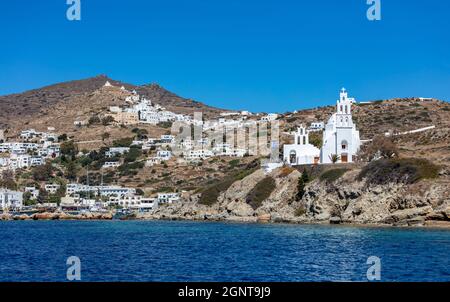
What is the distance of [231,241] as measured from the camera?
4475 centimetres

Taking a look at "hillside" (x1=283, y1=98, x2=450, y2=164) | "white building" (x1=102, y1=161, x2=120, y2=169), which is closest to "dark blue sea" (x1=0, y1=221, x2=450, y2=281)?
"hillside" (x1=283, y1=98, x2=450, y2=164)

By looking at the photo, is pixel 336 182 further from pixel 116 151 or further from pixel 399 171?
pixel 116 151

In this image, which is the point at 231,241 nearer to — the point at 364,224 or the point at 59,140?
the point at 364,224

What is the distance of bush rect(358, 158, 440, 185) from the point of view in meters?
60.6

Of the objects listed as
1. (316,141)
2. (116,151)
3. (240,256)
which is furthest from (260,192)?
(116,151)

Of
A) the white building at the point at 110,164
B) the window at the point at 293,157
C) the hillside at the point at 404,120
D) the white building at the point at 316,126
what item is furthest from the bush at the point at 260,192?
the white building at the point at 110,164

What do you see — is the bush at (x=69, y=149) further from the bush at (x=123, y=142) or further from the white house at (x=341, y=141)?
the white house at (x=341, y=141)

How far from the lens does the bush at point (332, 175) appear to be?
68.0 metres

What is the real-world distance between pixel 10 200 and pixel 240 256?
91222 millimetres

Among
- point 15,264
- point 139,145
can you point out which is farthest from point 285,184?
point 139,145

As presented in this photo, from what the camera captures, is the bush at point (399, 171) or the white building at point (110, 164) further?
the white building at point (110, 164)

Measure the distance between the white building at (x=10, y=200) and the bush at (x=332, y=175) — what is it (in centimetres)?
6577

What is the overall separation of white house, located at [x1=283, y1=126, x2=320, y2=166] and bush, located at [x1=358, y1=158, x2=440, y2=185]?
1366cm

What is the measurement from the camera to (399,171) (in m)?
62.3
